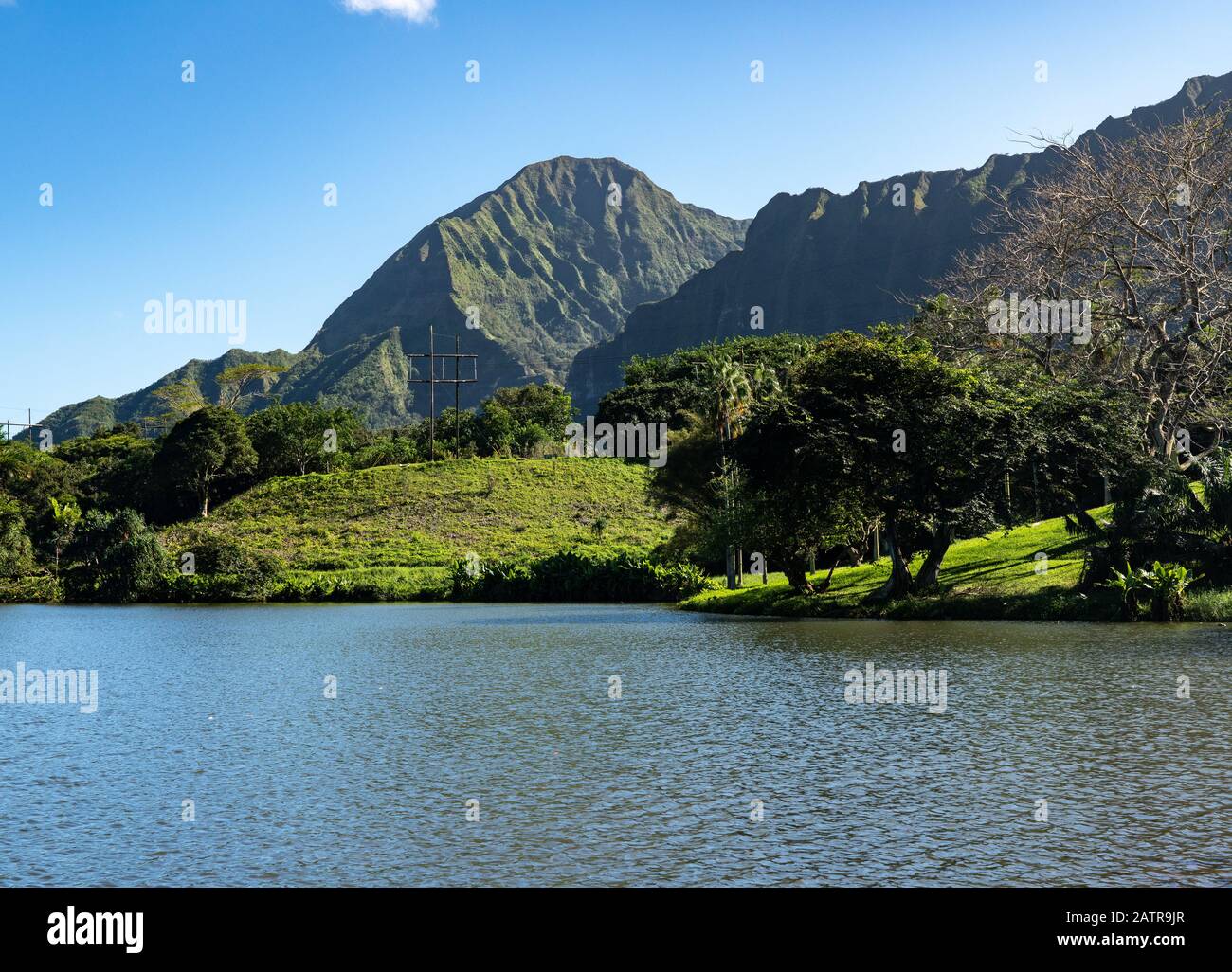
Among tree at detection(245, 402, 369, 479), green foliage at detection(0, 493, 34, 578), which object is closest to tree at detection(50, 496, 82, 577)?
green foliage at detection(0, 493, 34, 578)

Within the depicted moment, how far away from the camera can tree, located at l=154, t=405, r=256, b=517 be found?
3789 inches

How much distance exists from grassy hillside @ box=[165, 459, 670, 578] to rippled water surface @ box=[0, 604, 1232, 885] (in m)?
50.3

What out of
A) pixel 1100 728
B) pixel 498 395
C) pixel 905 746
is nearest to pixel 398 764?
pixel 905 746

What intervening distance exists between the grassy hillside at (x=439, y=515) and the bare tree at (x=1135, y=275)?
38.6 meters

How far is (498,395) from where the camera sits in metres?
144

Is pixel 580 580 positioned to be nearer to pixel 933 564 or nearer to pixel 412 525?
pixel 933 564

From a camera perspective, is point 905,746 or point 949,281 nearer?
point 905,746

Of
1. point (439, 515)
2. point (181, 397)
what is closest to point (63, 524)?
point (439, 515)

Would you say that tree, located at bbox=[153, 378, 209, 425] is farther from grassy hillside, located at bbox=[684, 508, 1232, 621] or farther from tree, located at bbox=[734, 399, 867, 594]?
tree, located at bbox=[734, 399, 867, 594]

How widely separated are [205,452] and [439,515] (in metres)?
22.3

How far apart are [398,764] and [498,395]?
13023cm

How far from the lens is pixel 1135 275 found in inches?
1599

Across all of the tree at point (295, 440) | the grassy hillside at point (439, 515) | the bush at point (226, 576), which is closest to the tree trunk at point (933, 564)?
the grassy hillside at point (439, 515)
